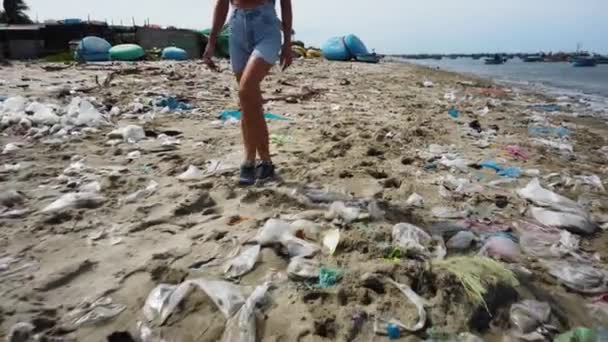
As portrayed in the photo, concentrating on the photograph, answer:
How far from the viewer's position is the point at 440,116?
6.43 m

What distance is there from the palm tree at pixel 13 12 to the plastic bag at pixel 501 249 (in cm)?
4461

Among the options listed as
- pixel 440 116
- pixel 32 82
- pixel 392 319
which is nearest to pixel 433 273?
pixel 392 319

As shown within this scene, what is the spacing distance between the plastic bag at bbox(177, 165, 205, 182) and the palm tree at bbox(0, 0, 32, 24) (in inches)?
1676

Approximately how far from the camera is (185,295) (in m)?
1.61

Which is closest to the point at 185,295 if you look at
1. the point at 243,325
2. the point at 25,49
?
the point at 243,325

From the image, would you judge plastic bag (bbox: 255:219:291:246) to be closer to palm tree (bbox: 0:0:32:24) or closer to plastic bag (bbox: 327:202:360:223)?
plastic bag (bbox: 327:202:360:223)

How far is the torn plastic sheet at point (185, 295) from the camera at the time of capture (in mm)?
1536

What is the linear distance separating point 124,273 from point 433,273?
4.51 ft

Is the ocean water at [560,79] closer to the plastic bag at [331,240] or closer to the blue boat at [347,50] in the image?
the blue boat at [347,50]

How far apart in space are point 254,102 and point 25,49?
80.7 ft

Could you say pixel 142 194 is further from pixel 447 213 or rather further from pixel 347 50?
pixel 347 50

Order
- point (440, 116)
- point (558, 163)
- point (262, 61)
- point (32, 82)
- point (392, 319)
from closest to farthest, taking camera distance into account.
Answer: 1. point (392, 319)
2. point (262, 61)
3. point (558, 163)
4. point (440, 116)
5. point (32, 82)

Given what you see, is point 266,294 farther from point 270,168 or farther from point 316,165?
point 316,165

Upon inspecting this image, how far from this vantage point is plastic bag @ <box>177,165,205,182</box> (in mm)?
3038
